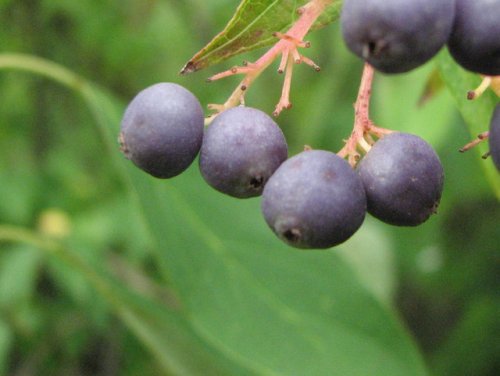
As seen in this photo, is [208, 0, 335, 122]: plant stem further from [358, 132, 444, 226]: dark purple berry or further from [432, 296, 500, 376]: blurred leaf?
[432, 296, 500, 376]: blurred leaf

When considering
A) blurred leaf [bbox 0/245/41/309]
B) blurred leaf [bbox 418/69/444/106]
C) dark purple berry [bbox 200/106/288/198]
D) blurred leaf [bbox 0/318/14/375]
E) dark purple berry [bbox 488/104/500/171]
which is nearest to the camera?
dark purple berry [bbox 488/104/500/171]

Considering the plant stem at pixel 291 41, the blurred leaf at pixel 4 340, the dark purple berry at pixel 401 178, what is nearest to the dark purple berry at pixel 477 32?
the dark purple berry at pixel 401 178

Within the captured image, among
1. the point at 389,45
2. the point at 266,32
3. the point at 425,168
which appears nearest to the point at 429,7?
the point at 389,45

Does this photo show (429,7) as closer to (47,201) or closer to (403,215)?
(403,215)

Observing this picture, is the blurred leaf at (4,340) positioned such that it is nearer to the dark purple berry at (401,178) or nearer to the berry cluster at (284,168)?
the berry cluster at (284,168)

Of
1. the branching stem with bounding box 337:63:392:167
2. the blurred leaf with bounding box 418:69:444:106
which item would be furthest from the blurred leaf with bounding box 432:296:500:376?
the branching stem with bounding box 337:63:392:167

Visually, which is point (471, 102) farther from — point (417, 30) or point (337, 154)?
point (417, 30)
